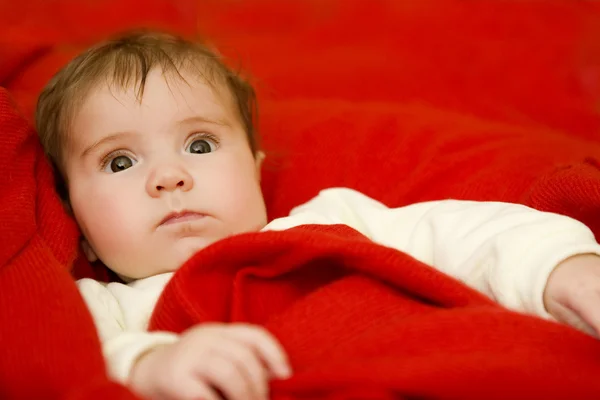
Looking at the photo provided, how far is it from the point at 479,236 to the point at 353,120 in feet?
1.27

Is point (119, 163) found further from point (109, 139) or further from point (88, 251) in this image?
point (88, 251)

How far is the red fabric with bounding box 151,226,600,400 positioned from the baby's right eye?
0.79ft

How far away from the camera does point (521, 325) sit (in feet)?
1.98

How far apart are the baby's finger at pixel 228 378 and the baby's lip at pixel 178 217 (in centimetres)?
30

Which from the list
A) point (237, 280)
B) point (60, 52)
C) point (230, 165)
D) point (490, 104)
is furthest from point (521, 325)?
point (60, 52)

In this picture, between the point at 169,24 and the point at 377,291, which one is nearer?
the point at 377,291

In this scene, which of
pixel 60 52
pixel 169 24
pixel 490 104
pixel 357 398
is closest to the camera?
pixel 357 398

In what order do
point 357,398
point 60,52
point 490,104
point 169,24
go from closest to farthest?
point 357,398, point 60,52, point 490,104, point 169,24

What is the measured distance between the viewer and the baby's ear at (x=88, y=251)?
934 millimetres

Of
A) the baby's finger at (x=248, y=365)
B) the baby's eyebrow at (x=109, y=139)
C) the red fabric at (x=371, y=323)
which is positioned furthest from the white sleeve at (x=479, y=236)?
the baby's finger at (x=248, y=365)

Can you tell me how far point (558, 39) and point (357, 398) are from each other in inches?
44.5

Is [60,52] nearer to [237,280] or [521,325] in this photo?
[237,280]

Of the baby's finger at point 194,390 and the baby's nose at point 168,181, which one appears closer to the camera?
the baby's finger at point 194,390

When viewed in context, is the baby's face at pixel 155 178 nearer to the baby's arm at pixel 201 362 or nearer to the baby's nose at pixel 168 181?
the baby's nose at pixel 168 181
